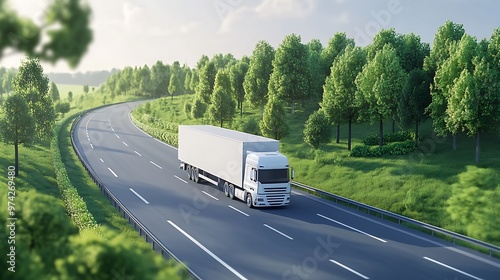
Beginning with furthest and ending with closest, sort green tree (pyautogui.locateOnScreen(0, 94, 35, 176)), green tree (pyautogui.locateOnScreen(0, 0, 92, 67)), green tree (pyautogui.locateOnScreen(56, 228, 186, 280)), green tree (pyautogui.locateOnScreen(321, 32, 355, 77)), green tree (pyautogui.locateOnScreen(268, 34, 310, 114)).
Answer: green tree (pyautogui.locateOnScreen(321, 32, 355, 77)), green tree (pyautogui.locateOnScreen(268, 34, 310, 114)), green tree (pyautogui.locateOnScreen(0, 94, 35, 176)), green tree (pyautogui.locateOnScreen(56, 228, 186, 280)), green tree (pyautogui.locateOnScreen(0, 0, 92, 67))

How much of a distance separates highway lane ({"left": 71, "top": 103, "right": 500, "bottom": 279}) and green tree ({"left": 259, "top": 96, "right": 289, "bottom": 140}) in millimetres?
10713

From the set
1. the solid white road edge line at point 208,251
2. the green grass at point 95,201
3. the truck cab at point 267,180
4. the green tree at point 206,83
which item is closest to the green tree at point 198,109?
the green tree at point 206,83

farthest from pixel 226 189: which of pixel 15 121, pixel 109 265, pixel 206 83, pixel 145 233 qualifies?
pixel 206 83

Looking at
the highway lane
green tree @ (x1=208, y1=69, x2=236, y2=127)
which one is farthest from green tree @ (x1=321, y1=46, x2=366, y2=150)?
the highway lane

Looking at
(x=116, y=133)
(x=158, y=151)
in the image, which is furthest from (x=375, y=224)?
(x=116, y=133)

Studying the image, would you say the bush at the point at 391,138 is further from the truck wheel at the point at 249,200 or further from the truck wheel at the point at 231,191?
the truck wheel at the point at 249,200

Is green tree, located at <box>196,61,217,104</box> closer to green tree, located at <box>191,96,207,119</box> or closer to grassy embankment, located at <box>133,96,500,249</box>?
green tree, located at <box>191,96,207,119</box>

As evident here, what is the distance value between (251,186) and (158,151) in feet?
75.6

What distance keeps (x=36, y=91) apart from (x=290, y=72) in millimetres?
28974

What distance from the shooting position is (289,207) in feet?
89.2

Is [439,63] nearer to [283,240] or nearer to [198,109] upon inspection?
[283,240]

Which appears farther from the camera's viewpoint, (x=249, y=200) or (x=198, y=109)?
Answer: (x=198, y=109)

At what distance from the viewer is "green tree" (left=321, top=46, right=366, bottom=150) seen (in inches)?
1676

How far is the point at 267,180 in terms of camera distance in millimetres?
25938
